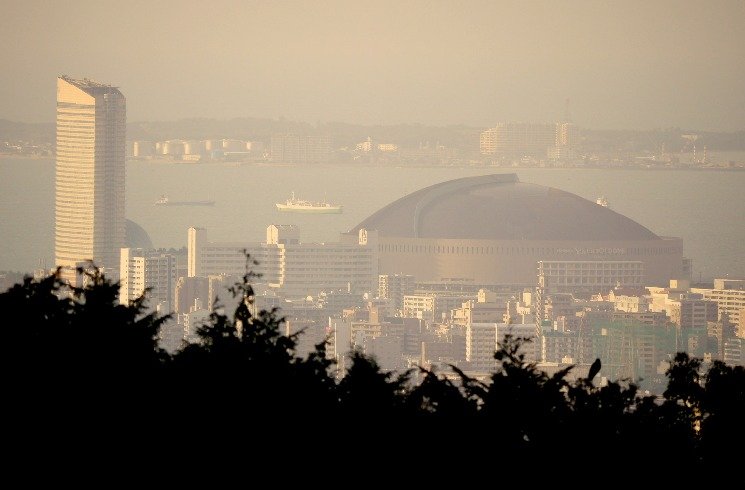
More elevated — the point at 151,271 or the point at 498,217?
the point at 498,217

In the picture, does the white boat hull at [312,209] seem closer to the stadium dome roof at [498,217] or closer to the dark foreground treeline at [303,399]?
the stadium dome roof at [498,217]

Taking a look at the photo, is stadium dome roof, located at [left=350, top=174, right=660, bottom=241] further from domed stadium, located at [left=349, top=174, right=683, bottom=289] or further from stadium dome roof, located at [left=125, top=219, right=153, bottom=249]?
stadium dome roof, located at [left=125, top=219, right=153, bottom=249]

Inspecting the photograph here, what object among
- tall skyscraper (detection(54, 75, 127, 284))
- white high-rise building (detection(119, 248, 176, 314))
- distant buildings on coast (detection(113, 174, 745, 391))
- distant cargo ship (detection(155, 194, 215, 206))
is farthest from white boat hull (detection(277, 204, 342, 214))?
white high-rise building (detection(119, 248, 176, 314))

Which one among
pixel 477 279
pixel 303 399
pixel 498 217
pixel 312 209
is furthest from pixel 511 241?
pixel 303 399

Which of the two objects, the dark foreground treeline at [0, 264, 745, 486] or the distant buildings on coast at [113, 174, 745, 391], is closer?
the dark foreground treeline at [0, 264, 745, 486]

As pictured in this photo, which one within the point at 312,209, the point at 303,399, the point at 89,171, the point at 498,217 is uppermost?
the point at 89,171

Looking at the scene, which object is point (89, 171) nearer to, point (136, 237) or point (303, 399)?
point (136, 237)
